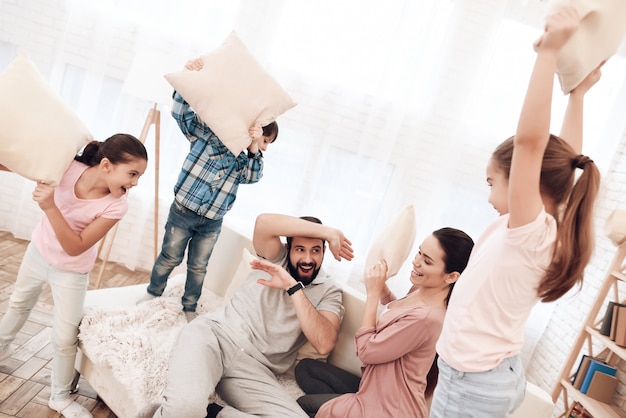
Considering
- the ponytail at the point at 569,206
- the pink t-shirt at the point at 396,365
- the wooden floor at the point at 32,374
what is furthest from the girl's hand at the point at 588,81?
the wooden floor at the point at 32,374

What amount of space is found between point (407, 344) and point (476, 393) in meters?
0.38

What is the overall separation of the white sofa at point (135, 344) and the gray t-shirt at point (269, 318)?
0.11 m

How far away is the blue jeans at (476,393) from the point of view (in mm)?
1147

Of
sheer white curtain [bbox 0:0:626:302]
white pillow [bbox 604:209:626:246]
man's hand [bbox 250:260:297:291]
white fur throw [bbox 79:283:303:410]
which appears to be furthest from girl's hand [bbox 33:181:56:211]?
white pillow [bbox 604:209:626:246]

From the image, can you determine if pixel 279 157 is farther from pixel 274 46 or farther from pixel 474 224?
pixel 474 224

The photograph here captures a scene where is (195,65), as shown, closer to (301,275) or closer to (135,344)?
(301,275)

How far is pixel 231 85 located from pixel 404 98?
172 cm

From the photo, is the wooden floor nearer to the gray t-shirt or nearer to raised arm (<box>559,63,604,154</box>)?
the gray t-shirt

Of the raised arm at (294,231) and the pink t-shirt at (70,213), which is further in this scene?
the raised arm at (294,231)

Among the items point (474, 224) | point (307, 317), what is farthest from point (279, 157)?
point (307, 317)

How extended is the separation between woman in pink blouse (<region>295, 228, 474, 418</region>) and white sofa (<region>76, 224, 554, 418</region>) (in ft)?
1.13

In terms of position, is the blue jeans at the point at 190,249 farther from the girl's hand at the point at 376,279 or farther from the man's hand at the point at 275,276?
the girl's hand at the point at 376,279

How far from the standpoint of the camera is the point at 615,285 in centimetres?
262

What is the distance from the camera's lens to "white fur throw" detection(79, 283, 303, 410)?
162 cm
